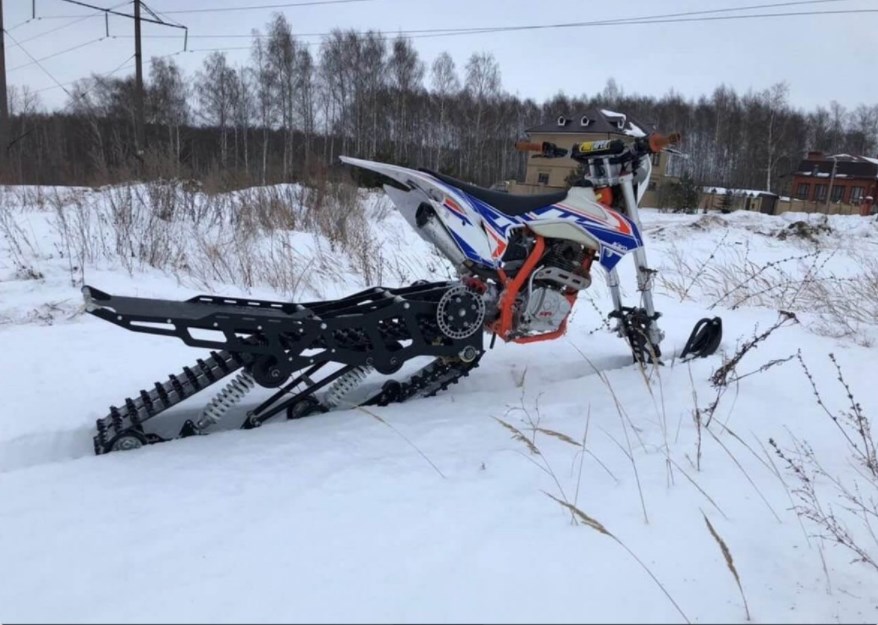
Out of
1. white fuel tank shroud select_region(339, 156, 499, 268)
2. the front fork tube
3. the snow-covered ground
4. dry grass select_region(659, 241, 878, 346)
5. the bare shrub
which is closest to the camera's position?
the snow-covered ground

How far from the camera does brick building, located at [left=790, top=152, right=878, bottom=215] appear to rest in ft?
150

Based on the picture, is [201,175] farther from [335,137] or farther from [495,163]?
[495,163]

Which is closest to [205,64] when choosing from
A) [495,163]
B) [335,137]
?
[335,137]

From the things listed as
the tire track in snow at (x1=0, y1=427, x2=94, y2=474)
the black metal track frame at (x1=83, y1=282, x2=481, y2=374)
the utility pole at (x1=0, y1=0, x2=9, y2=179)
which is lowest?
the tire track in snow at (x1=0, y1=427, x2=94, y2=474)

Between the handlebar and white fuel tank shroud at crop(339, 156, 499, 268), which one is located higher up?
the handlebar

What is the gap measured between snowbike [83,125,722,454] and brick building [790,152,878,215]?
49.4 m

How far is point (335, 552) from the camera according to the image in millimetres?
1695

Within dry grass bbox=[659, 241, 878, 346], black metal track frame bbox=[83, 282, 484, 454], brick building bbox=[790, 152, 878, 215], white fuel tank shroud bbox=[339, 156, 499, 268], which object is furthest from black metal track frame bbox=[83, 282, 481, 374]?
brick building bbox=[790, 152, 878, 215]

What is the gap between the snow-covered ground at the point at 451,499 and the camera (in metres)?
1.51

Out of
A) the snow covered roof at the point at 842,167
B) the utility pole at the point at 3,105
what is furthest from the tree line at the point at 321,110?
the utility pole at the point at 3,105

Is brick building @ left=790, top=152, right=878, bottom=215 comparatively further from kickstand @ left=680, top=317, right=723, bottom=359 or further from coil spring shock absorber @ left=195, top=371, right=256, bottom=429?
coil spring shock absorber @ left=195, top=371, right=256, bottom=429

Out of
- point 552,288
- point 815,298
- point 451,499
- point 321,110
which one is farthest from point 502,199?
point 321,110

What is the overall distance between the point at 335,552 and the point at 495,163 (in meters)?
47.4

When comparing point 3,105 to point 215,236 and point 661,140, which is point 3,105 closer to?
point 215,236
